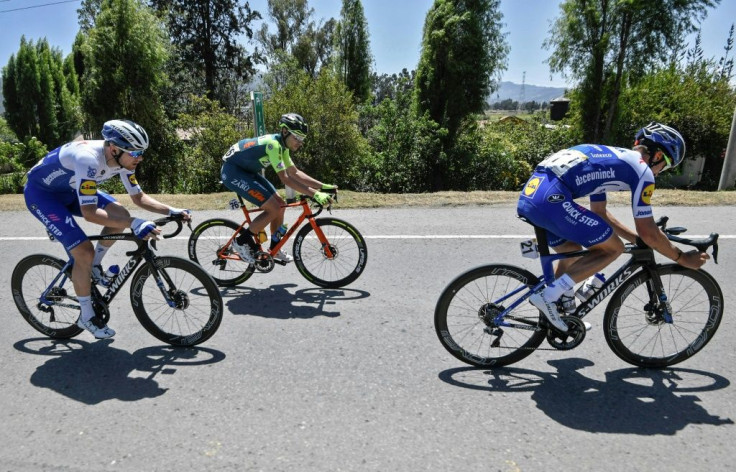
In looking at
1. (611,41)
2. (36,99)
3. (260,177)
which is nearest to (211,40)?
(36,99)

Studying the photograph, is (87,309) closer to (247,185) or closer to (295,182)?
(247,185)

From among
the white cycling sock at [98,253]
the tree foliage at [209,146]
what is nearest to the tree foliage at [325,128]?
the tree foliage at [209,146]

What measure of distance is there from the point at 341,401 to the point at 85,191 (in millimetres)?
2496

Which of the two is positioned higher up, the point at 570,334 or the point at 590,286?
the point at 590,286

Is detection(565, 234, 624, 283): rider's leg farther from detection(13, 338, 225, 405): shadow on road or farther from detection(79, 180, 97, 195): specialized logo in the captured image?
detection(79, 180, 97, 195): specialized logo

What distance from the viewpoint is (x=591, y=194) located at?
3986 millimetres

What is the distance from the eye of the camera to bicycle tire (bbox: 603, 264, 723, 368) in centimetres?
391

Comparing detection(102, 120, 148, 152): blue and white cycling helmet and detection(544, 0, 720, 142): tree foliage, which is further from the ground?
detection(544, 0, 720, 142): tree foliage

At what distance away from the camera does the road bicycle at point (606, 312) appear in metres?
3.91

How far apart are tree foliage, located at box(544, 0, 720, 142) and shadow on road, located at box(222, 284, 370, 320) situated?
40.5 feet

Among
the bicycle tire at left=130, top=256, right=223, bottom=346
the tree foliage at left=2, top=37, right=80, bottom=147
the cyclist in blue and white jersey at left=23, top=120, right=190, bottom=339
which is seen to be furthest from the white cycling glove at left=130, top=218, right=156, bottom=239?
the tree foliage at left=2, top=37, right=80, bottom=147

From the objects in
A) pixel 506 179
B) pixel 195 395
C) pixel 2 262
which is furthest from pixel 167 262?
pixel 506 179

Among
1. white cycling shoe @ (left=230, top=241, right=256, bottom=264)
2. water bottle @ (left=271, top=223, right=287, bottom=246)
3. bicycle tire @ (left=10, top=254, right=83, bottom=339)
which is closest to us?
bicycle tire @ (left=10, top=254, right=83, bottom=339)

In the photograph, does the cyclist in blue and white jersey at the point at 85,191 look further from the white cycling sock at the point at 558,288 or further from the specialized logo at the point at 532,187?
the white cycling sock at the point at 558,288
